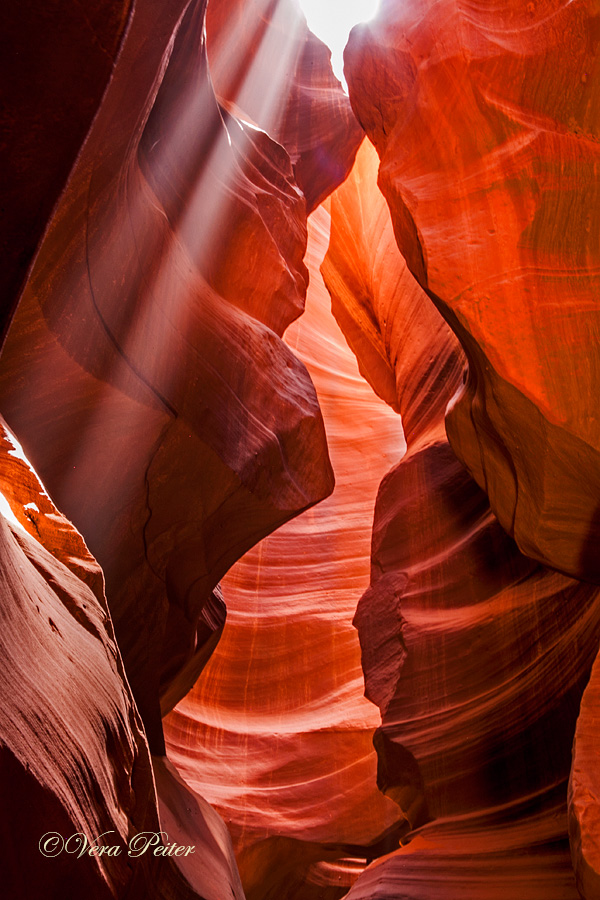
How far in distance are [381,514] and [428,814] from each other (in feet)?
10.0

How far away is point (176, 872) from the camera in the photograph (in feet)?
14.2

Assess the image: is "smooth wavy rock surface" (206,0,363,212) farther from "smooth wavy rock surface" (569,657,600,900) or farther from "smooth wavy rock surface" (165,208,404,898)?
"smooth wavy rock surface" (569,657,600,900)

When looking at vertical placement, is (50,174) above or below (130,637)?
above

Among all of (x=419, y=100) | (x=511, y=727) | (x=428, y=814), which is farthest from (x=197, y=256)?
(x=428, y=814)

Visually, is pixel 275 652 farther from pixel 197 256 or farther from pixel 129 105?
pixel 129 105

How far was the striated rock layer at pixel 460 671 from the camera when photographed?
5.68 m

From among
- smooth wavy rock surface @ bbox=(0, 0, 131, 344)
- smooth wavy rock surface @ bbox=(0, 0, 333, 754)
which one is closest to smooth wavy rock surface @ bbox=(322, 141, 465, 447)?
smooth wavy rock surface @ bbox=(0, 0, 333, 754)

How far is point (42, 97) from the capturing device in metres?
1.52

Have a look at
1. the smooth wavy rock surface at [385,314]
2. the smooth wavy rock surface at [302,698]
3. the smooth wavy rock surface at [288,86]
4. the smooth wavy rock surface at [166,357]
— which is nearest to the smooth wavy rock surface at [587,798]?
the smooth wavy rock surface at [166,357]

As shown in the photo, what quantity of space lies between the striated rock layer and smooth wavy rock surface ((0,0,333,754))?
1.32 meters

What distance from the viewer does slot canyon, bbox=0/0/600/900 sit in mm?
2318

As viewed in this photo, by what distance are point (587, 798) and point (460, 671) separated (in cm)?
302

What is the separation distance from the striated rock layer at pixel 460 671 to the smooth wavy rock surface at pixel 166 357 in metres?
1.32

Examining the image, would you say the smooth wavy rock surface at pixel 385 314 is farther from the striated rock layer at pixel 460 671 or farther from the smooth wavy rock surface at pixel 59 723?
the smooth wavy rock surface at pixel 59 723
